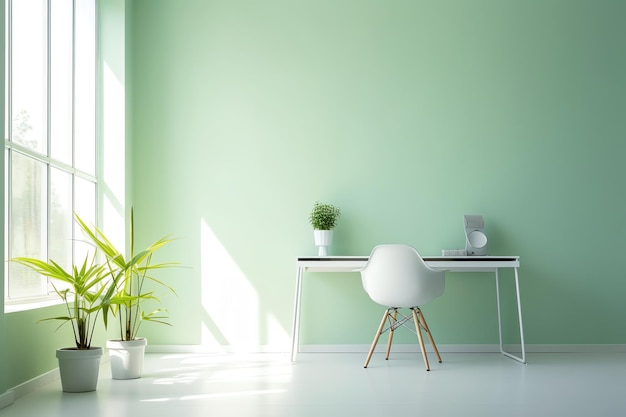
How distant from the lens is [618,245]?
5102 millimetres

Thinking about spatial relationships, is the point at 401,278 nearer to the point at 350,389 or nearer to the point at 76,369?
the point at 350,389

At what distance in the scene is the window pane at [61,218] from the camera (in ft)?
13.7

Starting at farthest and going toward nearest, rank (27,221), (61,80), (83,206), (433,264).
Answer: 1. (83,206)
2. (433,264)
3. (61,80)
4. (27,221)

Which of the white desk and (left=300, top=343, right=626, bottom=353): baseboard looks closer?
the white desk

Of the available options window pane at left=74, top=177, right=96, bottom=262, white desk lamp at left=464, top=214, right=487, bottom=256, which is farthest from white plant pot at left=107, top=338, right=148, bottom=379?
white desk lamp at left=464, top=214, right=487, bottom=256

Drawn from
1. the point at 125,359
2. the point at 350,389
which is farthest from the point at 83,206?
the point at 350,389

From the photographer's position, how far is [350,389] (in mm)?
3568

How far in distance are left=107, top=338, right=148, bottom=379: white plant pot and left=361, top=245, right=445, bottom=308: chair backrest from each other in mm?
1508

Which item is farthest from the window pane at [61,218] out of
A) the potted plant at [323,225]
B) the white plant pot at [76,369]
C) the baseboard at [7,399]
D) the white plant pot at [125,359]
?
the potted plant at [323,225]

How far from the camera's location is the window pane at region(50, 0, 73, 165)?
4.25 metres

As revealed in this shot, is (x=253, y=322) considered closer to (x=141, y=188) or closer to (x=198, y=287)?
(x=198, y=287)

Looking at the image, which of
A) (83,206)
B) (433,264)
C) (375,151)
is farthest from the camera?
(375,151)

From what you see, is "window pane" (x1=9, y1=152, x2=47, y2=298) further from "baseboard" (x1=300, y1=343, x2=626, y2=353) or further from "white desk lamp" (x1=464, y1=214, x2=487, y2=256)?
"white desk lamp" (x1=464, y1=214, x2=487, y2=256)

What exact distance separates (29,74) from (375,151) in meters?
2.49
